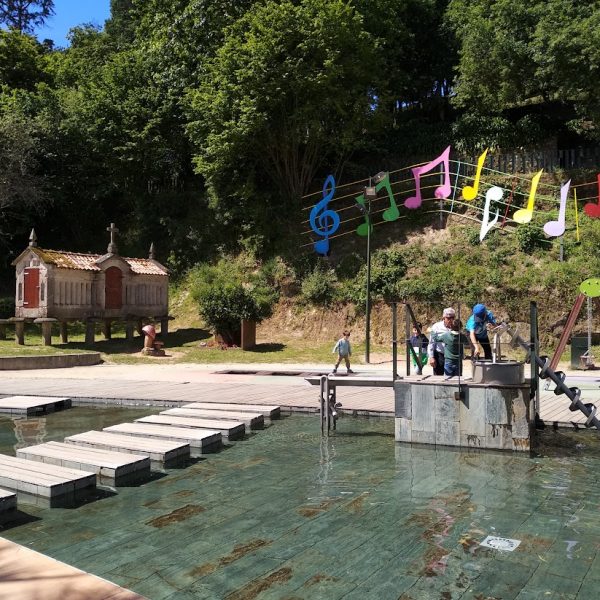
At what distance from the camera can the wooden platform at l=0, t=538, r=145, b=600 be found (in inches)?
163

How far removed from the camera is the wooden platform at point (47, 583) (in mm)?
4129

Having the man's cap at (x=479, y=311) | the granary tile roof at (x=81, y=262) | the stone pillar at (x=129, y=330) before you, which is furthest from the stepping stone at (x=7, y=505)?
the stone pillar at (x=129, y=330)

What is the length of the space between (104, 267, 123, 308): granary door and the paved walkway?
5768 millimetres

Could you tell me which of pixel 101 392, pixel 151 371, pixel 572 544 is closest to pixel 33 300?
pixel 151 371

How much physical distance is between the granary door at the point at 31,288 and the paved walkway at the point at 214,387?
16.8ft

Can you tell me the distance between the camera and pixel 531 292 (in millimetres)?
26047

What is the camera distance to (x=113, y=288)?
88.4 ft

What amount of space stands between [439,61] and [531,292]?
21594 millimetres

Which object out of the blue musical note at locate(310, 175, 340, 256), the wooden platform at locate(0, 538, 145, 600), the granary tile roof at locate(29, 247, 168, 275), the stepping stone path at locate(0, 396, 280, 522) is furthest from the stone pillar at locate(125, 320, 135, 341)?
the wooden platform at locate(0, 538, 145, 600)

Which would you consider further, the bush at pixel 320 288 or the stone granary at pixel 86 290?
the bush at pixel 320 288

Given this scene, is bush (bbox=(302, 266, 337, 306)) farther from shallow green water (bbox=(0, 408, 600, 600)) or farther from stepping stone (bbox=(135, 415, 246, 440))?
shallow green water (bbox=(0, 408, 600, 600))

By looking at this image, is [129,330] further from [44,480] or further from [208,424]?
[44,480]

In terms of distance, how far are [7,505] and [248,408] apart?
596cm

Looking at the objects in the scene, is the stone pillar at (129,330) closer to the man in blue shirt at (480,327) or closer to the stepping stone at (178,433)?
the stepping stone at (178,433)
